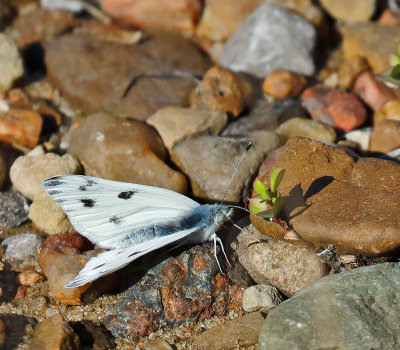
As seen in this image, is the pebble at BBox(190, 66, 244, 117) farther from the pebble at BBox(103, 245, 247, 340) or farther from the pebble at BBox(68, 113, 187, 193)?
the pebble at BBox(103, 245, 247, 340)

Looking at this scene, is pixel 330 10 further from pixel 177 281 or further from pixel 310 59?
pixel 177 281

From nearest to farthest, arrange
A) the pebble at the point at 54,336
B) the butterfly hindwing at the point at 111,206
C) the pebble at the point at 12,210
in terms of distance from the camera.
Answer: the pebble at the point at 54,336 → the butterfly hindwing at the point at 111,206 → the pebble at the point at 12,210

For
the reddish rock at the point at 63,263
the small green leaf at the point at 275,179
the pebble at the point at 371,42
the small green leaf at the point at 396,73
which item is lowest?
the reddish rock at the point at 63,263

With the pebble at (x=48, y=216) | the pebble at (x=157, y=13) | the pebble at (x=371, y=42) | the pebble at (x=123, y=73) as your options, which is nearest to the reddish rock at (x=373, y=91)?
the pebble at (x=371, y=42)

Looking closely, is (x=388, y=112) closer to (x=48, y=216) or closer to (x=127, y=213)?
(x=127, y=213)

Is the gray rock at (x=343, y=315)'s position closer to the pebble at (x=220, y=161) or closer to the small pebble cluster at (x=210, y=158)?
the small pebble cluster at (x=210, y=158)

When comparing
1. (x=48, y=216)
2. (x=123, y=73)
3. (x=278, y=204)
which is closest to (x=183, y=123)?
(x=123, y=73)
